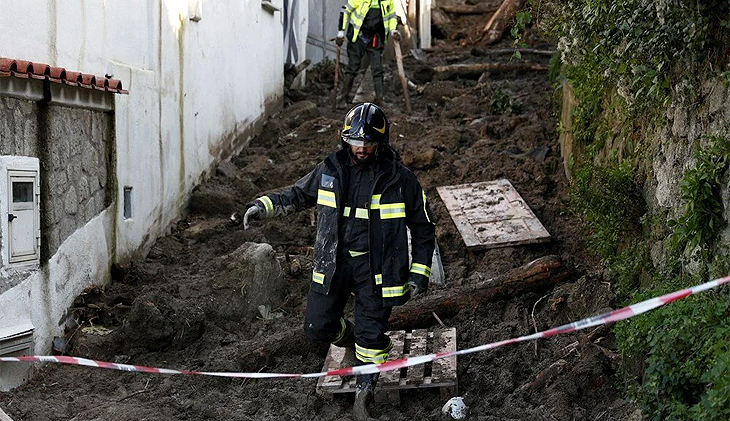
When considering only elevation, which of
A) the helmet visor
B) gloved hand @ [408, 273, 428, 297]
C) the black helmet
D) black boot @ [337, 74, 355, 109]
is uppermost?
black boot @ [337, 74, 355, 109]

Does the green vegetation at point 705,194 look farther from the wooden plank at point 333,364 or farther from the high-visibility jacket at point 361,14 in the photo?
the high-visibility jacket at point 361,14

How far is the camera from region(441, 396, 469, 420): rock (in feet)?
17.4

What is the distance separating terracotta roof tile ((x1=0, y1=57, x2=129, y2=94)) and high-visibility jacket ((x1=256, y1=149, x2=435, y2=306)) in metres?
1.59

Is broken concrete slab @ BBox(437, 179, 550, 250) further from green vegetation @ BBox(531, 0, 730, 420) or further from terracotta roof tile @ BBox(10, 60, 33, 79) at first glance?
terracotta roof tile @ BBox(10, 60, 33, 79)

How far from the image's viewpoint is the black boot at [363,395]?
17.8 feet

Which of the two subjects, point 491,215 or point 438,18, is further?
point 438,18

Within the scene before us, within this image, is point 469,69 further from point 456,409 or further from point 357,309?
point 456,409

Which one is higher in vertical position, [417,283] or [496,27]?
[496,27]

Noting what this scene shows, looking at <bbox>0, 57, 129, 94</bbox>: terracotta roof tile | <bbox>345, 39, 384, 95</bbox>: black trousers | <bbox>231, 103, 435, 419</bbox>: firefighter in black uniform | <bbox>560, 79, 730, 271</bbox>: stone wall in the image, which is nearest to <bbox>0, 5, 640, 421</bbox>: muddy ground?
<bbox>231, 103, 435, 419</bbox>: firefighter in black uniform

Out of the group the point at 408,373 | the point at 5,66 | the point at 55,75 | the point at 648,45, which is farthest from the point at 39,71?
the point at 648,45

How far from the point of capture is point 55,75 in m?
5.82

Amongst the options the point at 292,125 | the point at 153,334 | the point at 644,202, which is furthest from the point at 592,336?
the point at 292,125

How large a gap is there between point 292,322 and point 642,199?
9.22 feet

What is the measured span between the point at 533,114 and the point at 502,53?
527cm
